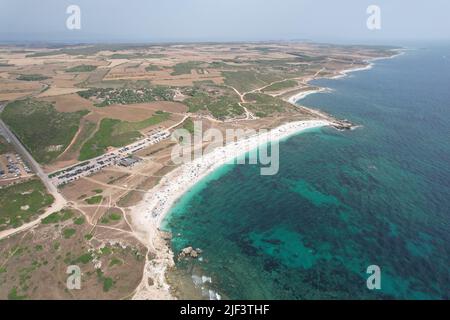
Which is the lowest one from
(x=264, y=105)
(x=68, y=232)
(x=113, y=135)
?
(x=68, y=232)

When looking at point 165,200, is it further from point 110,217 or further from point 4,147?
point 4,147

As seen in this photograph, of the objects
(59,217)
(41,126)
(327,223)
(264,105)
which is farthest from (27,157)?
(264,105)

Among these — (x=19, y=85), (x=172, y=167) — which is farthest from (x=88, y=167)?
(x=19, y=85)

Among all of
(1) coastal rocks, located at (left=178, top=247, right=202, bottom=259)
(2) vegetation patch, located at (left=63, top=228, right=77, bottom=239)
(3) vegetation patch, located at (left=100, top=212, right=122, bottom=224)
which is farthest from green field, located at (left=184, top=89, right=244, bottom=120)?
(2) vegetation patch, located at (left=63, top=228, right=77, bottom=239)

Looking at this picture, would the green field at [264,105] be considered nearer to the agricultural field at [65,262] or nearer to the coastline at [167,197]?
the coastline at [167,197]

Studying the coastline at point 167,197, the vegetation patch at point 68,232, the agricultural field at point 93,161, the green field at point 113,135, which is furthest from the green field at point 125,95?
the vegetation patch at point 68,232

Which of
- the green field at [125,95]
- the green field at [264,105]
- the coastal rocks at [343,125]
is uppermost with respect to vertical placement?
the green field at [125,95]
